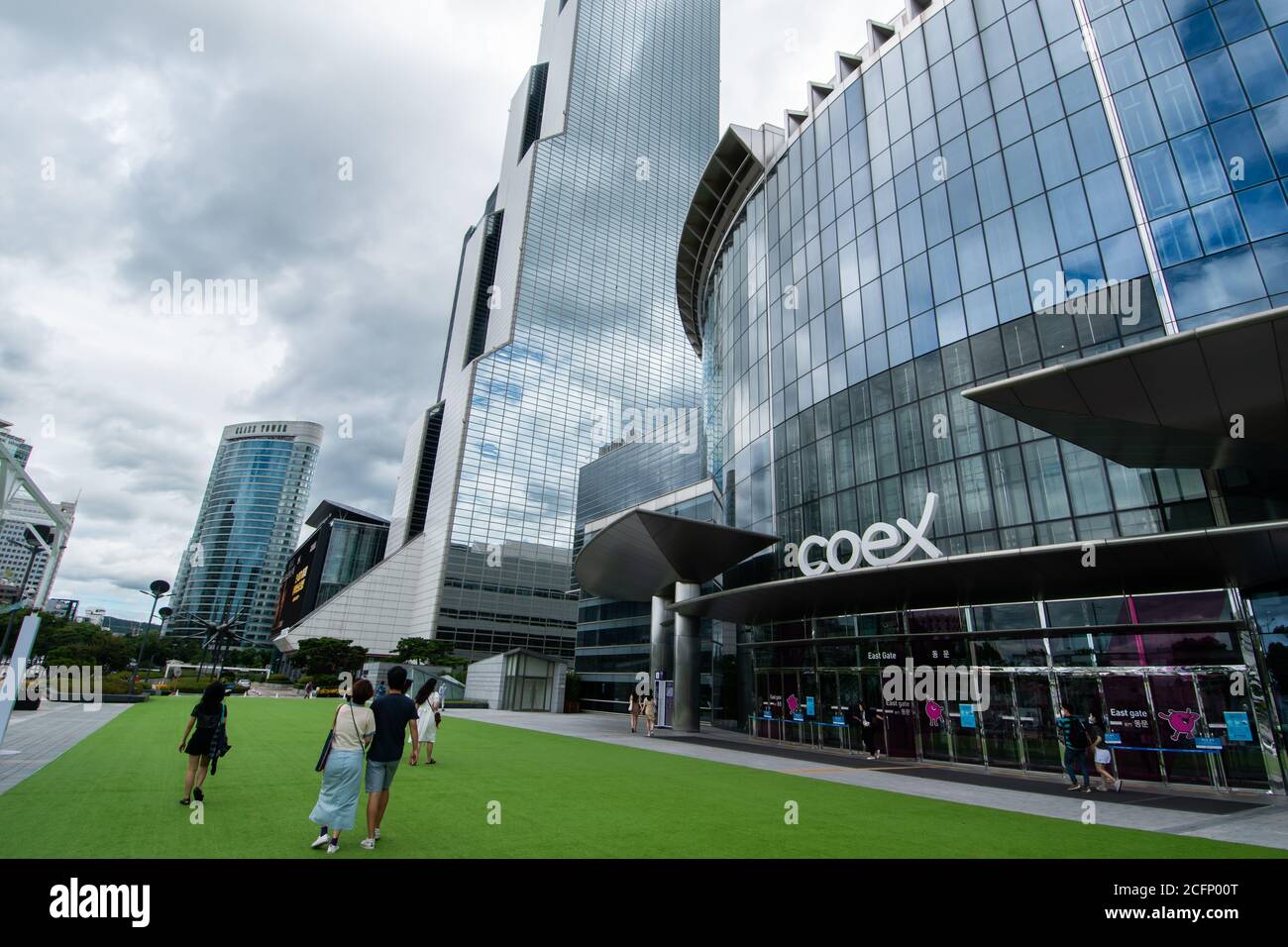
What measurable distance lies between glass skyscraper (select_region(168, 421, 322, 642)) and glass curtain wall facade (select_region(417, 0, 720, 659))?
104628 mm

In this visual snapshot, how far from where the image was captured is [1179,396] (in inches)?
480

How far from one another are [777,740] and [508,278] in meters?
87.4

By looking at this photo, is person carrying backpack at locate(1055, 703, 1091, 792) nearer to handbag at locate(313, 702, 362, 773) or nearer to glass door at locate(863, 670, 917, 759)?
glass door at locate(863, 670, 917, 759)

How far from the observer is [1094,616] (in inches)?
665

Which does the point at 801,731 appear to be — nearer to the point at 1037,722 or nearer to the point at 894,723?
the point at 894,723

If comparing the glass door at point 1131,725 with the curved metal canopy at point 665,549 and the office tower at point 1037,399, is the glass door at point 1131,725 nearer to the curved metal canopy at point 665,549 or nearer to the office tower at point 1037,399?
the office tower at point 1037,399

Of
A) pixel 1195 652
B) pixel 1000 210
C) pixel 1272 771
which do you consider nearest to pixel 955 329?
pixel 1000 210

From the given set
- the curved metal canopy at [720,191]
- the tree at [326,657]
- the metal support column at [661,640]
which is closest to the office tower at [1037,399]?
the curved metal canopy at [720,191]

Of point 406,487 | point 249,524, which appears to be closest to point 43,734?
point 406,487

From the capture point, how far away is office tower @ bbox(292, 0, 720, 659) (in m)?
84.2

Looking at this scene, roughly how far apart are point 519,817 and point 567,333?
93.2 meters

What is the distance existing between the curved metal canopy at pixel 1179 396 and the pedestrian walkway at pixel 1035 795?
7.40m

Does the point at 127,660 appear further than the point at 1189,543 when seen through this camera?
Yes

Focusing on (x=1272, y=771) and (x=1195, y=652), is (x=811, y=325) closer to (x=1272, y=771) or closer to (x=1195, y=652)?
(x=1195, y=652)
